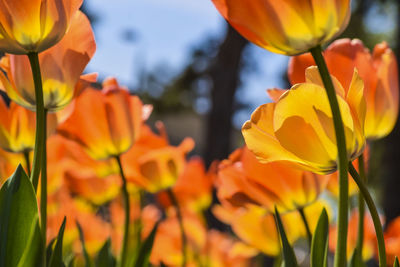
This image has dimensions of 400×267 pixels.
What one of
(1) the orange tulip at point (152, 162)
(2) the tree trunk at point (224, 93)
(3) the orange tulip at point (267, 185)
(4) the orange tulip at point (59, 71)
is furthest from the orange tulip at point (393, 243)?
(2) the tree trunk at point (224, 93)

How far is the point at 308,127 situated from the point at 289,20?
98 millimetres

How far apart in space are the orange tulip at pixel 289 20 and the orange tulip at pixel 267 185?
24 centimetres

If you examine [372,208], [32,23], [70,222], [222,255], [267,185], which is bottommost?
[222,255]

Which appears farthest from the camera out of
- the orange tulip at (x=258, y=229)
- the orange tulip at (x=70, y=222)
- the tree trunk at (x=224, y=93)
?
the tree trunk at (x=224, y=93)

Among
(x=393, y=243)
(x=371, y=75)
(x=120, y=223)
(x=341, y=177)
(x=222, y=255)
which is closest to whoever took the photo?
(x=341, y=177)

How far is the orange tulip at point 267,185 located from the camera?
71 cm

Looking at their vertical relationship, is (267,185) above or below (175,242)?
above

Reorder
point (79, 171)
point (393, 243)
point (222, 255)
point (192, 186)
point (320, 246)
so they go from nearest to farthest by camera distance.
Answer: point (320, 246) → point (393, 243) → point (79, 171) → point (192, 186) → point (222, 255)

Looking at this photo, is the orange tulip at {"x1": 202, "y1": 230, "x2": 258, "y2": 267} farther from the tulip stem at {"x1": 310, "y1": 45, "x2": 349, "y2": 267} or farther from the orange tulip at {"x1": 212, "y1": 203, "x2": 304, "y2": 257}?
the tulip stem at {"x1": 310, "y1": 45, "x2": 349, "y2": 267}

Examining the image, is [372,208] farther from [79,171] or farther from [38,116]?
[79,171]

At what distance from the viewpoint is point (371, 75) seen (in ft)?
2.25

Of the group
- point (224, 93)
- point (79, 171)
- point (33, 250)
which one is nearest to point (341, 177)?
→ point (33, 250)

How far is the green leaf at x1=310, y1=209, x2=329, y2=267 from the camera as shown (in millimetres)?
518

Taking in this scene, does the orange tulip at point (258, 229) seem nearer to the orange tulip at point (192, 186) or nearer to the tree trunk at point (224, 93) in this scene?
the orange tulip at point (192, 186)
